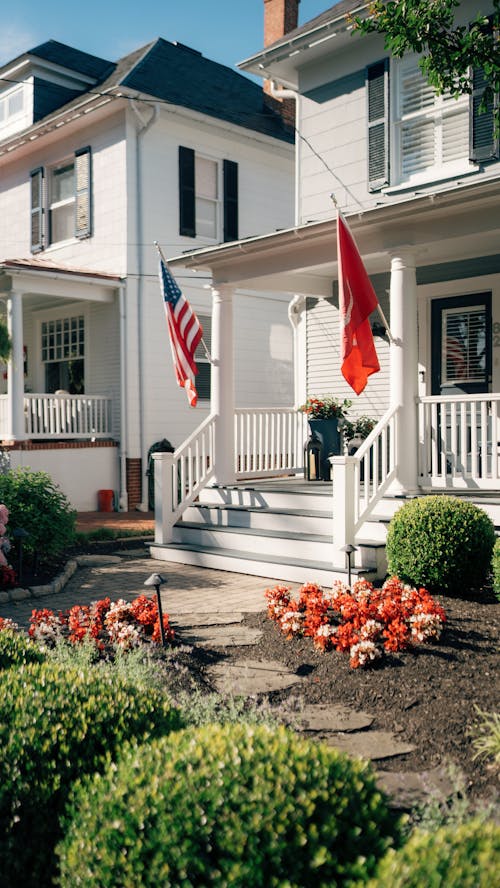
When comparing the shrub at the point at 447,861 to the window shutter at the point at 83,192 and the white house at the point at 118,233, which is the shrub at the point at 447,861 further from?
the window shutter at the point at 83,192

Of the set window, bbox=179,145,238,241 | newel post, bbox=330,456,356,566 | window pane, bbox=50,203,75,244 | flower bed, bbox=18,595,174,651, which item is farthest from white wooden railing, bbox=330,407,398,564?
window pane, bbox=50,203,75,244

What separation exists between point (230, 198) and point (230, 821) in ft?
51.4

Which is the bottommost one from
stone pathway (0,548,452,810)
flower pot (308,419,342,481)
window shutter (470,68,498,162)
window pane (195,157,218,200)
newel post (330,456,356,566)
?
stone pathway (0,548,452,810)

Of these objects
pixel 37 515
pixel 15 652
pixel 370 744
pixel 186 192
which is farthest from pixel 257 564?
pixel 186 192

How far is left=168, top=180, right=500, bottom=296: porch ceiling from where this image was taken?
26.6 feet

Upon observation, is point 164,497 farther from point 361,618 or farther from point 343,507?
point 361,618

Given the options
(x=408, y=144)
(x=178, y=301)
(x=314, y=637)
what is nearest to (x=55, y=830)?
(x=314, y=637)

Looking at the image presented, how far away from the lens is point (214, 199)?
1664cm

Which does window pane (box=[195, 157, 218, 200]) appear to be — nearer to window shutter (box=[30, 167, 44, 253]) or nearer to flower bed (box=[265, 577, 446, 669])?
window shutter (box=[30, 167, 44, 253])

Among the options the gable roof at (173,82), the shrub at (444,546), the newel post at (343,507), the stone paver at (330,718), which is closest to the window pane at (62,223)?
the gable roof at (173,82)

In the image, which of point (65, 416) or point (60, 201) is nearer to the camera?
point (65, 416)

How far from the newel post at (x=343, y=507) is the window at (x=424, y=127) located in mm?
4768

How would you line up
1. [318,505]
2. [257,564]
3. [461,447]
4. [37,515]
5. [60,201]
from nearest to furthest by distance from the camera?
[461,447] < [37,515] < [257,564] < [318,505] < [60,201]

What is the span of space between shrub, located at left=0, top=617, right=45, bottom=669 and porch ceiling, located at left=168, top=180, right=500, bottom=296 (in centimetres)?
586
